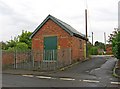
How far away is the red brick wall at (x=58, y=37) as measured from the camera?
26.8 meters

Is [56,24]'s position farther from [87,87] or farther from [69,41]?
[87,87]

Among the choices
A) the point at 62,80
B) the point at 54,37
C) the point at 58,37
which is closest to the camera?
the point at 62,80

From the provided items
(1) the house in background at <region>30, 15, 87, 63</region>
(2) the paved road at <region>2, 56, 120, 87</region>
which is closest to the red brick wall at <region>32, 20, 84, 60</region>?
(1) the house in background at <region>30, 15, 87, 63</region>

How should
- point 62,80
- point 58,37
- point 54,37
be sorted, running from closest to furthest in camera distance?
point 62,80 → point 58,37 → point 54,37

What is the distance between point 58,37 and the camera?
27.2 metres

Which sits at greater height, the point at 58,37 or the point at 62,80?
the point at 58,37

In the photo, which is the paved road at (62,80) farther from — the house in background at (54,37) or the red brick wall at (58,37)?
the red brick wall at (58,37)

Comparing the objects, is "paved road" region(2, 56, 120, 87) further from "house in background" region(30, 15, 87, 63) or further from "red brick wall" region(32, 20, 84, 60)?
"red brick wall" region(32, 20, 84, 60)

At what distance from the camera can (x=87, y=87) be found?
11516 mm

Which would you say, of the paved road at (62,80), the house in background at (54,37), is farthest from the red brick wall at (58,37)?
the paved road at (62,80)

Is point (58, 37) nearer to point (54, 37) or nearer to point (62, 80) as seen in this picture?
point (54, 37)

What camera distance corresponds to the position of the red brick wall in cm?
2677

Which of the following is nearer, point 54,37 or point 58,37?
point 58,37

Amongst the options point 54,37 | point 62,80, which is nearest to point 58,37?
point 54,37
